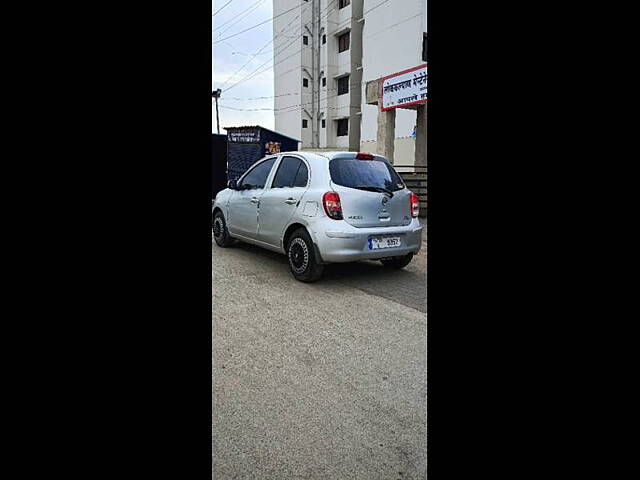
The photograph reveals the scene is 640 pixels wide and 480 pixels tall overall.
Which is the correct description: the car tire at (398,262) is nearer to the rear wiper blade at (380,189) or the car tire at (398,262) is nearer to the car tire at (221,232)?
the rear wiper blade at (380,189)

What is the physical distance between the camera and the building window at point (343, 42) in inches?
1276

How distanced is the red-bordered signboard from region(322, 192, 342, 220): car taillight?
8.29 m

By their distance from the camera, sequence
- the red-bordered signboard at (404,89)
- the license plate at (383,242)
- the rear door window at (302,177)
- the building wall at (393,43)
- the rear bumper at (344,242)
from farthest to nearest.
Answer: the building wall at (393,43), the red-bordered signboard at (404,89), the rear door window at (302,177), the license plate at (383,242), the rear bumper at (344,242)

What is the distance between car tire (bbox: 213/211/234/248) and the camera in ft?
23.7

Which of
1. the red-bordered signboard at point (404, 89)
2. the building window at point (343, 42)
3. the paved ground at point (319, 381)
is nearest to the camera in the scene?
the paved ground at point (319, 381)

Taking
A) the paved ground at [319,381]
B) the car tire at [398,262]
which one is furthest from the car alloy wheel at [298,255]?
the car tire at [398,262]

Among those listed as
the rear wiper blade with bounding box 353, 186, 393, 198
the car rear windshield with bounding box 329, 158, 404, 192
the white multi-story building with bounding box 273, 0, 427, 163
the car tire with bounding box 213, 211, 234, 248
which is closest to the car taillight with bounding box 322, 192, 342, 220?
the car rear windshield with bounding box 329, 158, 404, 192

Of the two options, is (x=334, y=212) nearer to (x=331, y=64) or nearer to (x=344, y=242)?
(x=344, y=242)

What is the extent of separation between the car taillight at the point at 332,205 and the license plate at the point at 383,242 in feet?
1.53

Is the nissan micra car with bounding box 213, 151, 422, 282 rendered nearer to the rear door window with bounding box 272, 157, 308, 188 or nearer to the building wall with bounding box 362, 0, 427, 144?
the rear door window with bounding box 272, 157, 308, 188

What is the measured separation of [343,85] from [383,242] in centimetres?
2957
